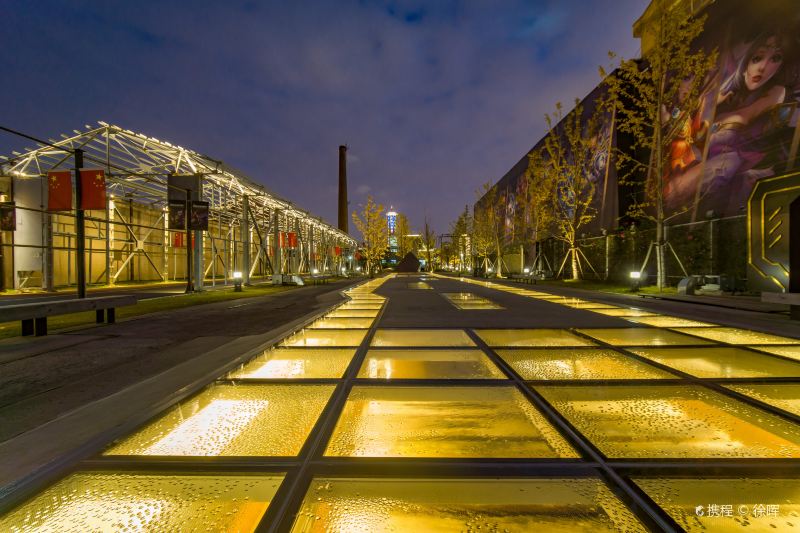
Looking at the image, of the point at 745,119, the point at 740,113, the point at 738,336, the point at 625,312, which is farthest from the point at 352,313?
the point at 740,113

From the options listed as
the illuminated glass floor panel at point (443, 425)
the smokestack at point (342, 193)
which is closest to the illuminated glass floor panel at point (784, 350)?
the illuminated glass floor panel at point (443, 425)

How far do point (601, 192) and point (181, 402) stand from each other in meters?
32.8

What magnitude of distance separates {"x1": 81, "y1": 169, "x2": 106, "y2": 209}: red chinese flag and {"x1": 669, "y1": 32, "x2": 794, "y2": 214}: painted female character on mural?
1042 inches

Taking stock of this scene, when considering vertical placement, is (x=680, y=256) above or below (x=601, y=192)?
below

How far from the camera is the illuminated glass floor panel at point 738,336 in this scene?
21.9 ft

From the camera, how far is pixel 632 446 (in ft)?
9.37

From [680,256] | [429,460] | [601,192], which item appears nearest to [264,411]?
[429,460]

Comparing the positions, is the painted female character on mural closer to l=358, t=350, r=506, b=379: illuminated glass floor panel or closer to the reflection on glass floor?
the reflection on glass floor

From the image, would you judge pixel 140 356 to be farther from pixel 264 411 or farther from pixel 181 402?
pixel 264 411

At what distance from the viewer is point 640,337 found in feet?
23.1

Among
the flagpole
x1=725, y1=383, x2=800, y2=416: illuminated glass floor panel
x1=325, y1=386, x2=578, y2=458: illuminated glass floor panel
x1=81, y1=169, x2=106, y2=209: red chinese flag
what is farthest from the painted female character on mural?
x1=81, y1=169, x2=106, y2=209: red chinese flag

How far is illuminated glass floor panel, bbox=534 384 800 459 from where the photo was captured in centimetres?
281

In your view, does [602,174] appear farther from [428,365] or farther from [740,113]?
[428,365]

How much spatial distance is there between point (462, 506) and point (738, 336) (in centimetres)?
820
